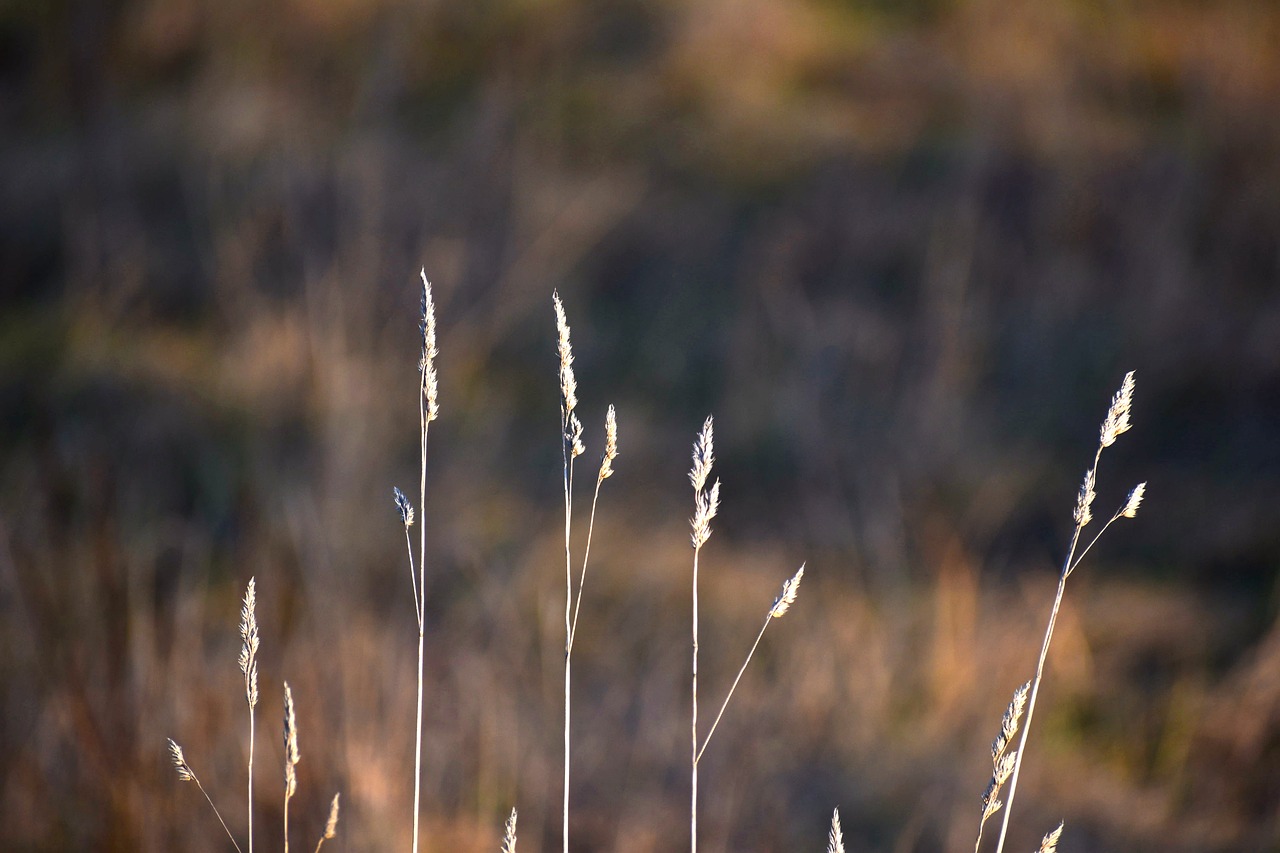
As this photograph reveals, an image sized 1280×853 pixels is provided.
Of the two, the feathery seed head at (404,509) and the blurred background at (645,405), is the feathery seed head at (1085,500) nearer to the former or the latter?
the feathery seed head at (404,509)

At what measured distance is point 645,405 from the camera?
393cm

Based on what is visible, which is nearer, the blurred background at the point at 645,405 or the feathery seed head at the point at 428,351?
the feathery seed head at the point at 428,351

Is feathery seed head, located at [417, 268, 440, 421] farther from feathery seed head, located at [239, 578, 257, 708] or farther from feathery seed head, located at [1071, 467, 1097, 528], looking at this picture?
feathery seed head, located at [1071, 467, 1097, 528]

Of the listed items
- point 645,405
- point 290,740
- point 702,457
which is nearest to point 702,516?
point 702,457

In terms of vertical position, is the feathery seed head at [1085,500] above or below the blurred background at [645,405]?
above

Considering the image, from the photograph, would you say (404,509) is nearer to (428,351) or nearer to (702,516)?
(428,351)

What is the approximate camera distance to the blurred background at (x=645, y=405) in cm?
162

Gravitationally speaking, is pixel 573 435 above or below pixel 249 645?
above

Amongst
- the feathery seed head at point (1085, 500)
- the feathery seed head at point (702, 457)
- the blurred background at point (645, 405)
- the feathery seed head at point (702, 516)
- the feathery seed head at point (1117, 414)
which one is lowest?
the blurred background at point (645, 405)

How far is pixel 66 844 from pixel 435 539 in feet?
5.26

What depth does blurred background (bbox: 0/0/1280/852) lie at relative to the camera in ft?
5.33

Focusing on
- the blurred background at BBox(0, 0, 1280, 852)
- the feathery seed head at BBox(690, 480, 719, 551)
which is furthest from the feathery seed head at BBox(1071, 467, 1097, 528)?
the blurred background at BBox(0, 0, 1280, 852)

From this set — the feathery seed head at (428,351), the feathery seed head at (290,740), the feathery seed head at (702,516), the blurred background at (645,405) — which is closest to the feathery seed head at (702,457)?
the feathery seed head at (702,516)

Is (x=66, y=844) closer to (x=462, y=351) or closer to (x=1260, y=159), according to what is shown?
(x=462, y=351)
